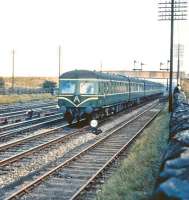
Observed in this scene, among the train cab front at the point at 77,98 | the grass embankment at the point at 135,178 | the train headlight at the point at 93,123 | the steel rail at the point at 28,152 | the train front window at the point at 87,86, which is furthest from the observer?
the train front window at the point at 87,86

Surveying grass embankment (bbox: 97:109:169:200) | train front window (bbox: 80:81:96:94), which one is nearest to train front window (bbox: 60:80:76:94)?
train front window (bbox: 80:81:96:94)

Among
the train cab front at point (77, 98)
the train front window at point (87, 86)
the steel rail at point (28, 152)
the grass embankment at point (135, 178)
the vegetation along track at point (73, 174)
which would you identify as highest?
the train front window at point (87, 86)

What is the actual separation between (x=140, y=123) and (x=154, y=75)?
106677mm

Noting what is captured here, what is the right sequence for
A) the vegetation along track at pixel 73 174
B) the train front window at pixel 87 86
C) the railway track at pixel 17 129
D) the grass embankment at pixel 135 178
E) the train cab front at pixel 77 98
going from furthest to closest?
the train front window at pixel 87 86, the train cab front at pixel 77 98, the railway track at pixel 17 129, the vegetation along track at pixel 73 174, the grass embankment at pixel 135 178

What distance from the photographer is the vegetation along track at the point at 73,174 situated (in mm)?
10330

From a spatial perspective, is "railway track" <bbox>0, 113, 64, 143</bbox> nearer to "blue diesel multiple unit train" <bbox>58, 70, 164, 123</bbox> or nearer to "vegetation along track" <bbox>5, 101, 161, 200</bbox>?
"blue diesel multiple unit train" <bbox>58, 70, 164, 123</bbox>

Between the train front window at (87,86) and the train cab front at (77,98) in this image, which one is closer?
the train cab front at (77,98)

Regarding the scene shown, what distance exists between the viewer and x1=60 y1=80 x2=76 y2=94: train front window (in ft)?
80.2

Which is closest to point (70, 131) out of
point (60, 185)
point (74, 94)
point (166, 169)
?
point (74, 94)

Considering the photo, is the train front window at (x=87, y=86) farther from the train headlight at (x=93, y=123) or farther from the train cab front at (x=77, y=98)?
the train headlight at (x=93, y=123)

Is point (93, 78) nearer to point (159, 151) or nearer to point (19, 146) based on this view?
point (19, 146)

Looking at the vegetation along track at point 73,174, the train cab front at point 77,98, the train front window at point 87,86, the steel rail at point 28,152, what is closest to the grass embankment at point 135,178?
the vegetation along track at point 73,174

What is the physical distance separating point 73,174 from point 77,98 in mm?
12004

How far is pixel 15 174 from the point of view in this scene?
40.9 ft
